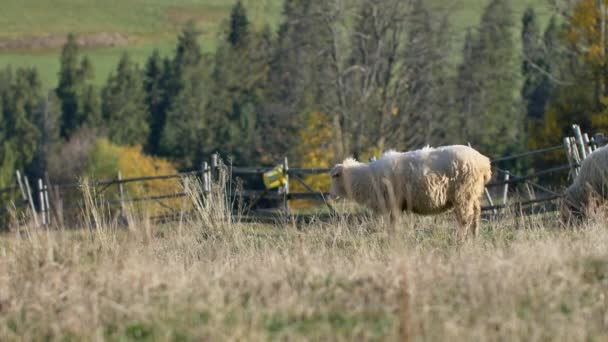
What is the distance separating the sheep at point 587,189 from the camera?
10.6 m

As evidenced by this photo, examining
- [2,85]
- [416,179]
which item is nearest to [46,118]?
[2,85]

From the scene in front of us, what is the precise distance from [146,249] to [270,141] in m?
32.4

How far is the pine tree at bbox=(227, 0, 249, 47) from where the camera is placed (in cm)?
5603

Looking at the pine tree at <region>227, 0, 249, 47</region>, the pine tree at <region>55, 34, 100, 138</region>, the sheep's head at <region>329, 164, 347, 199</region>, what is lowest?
the sheep's head at <region>329, 164, 347, 199</region>

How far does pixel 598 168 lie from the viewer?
10625 millimetres

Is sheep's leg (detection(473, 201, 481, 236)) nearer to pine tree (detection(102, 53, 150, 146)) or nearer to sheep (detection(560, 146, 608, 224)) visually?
sheep (detection(560, 146, 608, 224))

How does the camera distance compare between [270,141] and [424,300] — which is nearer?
[424,300]

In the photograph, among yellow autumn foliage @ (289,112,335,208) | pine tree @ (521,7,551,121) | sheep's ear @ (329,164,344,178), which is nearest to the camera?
sheep's ear @ (329,164,344,178)

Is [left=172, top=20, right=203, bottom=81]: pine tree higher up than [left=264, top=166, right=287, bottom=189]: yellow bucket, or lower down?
higher up

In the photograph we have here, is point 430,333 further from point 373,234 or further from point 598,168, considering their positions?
point 598,168

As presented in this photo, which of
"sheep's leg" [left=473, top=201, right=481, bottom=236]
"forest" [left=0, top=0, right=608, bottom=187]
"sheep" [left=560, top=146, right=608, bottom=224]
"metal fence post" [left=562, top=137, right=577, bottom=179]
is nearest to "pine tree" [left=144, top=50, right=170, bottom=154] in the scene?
"forest" [left=0, top=0, right=608, bottom=187]

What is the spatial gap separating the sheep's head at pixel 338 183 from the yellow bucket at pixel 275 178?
520 centimetres

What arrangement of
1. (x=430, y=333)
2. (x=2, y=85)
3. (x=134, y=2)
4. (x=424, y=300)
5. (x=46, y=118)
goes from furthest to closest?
(x=134, y=2)
(x=2, y=85)
(x=46, y=118)
(x=424, y=300)
(x=430, y=333)

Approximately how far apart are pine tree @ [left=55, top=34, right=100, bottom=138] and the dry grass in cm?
5263
